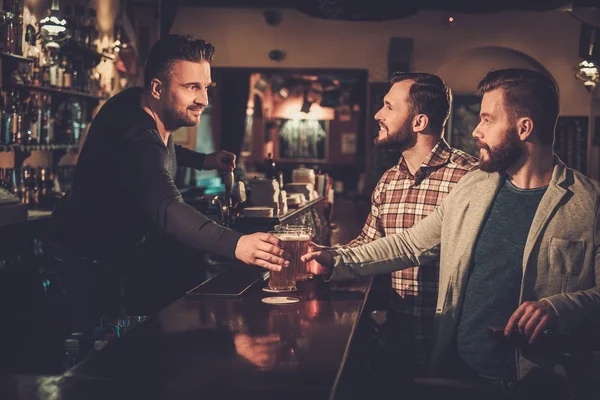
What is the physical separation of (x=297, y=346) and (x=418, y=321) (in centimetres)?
159

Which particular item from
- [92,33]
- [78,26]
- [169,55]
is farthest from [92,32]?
[169,55]

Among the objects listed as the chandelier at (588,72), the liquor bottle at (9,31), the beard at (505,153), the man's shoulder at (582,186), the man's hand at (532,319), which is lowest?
the man's hand at (532,319)

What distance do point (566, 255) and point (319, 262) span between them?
88cm

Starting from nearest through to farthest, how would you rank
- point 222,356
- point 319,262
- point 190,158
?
point 222,356, point 319,262, point 190,158

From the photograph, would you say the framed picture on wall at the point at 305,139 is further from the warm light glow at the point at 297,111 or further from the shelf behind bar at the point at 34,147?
the shelf behind bar at the point at 34,147

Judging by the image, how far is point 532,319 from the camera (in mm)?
2377

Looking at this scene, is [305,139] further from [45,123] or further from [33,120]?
[33,120]

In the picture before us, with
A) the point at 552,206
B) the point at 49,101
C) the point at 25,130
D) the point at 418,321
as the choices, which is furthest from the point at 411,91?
the point at 49,101

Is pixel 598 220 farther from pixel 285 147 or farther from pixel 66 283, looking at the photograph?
pixel 285 147

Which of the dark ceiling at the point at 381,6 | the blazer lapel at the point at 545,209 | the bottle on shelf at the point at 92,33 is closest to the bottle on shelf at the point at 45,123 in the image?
the bottle on shelf at the point at 92,33

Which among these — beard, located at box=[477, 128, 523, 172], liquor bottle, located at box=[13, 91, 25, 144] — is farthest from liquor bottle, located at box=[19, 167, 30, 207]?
beard, located at box=[477, 128, 523, 172]

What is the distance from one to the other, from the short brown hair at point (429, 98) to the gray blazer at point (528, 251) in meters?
0.91

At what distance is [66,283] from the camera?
3201 mm

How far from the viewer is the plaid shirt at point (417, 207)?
364 cm
